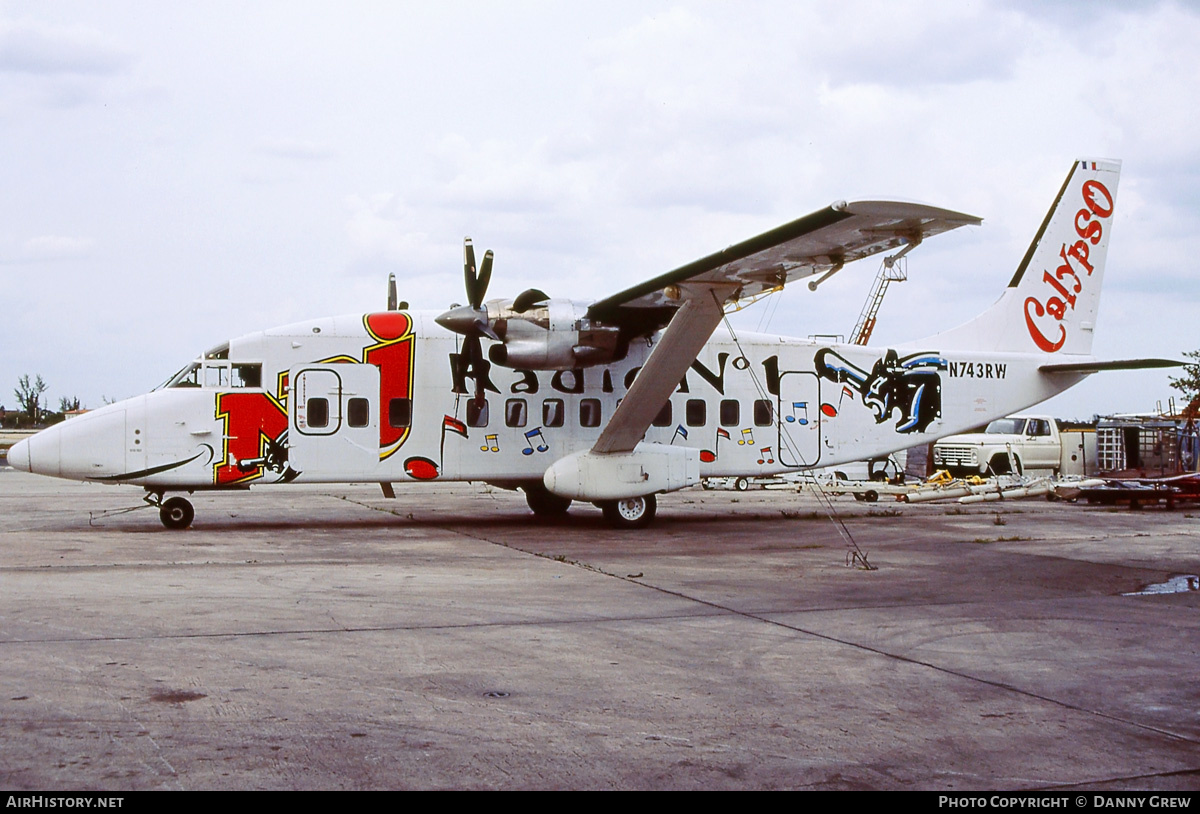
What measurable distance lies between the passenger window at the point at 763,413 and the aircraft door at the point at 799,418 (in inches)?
6.7

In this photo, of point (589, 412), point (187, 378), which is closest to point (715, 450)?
point (589, 412)

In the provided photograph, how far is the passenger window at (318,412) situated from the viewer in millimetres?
16234

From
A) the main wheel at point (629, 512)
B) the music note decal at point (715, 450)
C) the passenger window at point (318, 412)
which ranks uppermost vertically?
the passenger window at point (318, 412)

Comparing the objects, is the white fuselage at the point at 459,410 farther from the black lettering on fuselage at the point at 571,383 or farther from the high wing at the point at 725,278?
the high wing at the point at 725,278

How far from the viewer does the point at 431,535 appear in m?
15.4

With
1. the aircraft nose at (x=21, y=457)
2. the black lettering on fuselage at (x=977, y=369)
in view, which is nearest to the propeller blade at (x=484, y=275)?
the aircraft nose at (x=21, y=457)

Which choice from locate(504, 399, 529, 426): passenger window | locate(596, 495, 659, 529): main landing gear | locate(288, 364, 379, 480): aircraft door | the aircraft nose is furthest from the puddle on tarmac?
the aircraft nose

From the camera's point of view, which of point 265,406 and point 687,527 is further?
point 687,527

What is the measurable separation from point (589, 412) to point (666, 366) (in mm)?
2122

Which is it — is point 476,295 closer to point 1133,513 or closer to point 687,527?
point 687,527

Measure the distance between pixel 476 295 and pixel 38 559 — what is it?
6.97 meters

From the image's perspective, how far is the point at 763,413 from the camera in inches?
718

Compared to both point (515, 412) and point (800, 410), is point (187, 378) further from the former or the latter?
point (800, 410)
